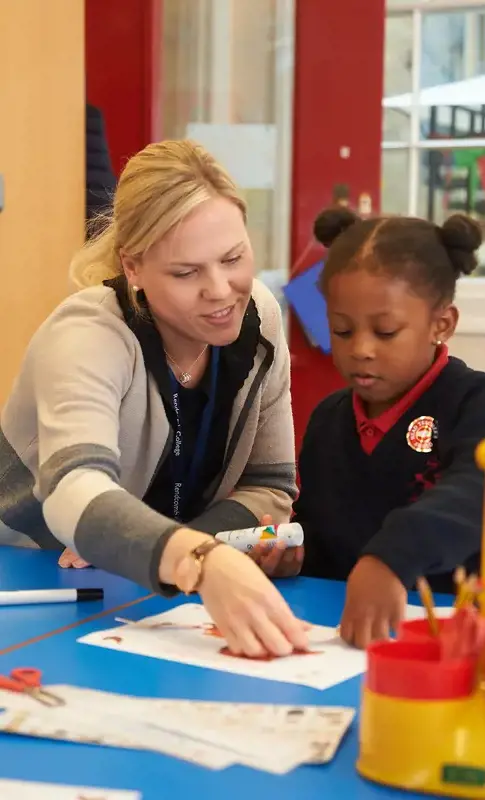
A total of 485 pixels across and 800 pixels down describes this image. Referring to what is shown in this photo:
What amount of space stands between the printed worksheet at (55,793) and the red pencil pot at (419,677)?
0.17 m

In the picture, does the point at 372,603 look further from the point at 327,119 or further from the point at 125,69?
the point at 125,69

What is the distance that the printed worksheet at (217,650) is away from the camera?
3.04ft

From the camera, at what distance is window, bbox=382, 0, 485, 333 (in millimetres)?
3422

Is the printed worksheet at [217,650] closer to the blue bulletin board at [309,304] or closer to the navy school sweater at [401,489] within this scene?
the navy school sweater at [401,489]

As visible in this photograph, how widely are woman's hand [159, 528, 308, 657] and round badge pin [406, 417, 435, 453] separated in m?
0.40

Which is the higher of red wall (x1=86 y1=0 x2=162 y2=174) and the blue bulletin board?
red wall (x1=86 y1=0 x2=162 y2=174)

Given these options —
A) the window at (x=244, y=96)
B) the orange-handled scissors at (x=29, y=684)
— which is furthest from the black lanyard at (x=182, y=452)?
the window at (x=244, y=96)

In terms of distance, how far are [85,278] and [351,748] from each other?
1.00m

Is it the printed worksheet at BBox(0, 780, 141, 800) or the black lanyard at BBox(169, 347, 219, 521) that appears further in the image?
the black lanyard at BBox(169, 347, 219, 521)

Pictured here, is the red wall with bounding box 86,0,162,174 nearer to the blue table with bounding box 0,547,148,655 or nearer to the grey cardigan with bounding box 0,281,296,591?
the grey cardigan with bounding box 0,281,296,591

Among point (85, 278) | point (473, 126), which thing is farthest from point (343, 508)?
point (473, 126)

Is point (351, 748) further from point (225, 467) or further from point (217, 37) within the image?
point (217, 37)

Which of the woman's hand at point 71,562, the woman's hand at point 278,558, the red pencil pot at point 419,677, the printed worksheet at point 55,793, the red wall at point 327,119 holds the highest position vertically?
the red wall at point 327,119

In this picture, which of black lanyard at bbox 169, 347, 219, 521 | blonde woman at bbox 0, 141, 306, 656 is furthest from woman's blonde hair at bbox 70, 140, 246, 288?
black lanyard at bbox 169, 347, 219, 521
